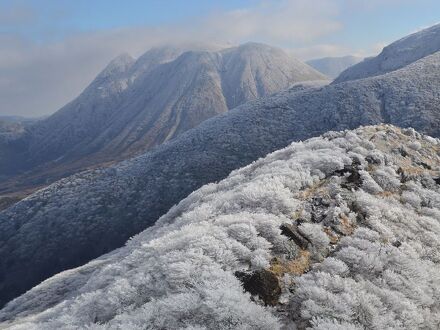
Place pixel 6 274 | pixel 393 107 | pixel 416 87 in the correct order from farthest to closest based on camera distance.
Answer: pixel 416 87
pixel 393 107
pixel 6 274

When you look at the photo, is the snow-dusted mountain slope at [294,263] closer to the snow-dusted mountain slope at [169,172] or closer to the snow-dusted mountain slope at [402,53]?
the snow-dusted mountain slope at [169,172]

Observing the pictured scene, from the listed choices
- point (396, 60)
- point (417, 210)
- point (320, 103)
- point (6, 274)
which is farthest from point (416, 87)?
point (396, 60)

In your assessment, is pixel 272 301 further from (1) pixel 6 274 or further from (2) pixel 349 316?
(1) pixel 6 274

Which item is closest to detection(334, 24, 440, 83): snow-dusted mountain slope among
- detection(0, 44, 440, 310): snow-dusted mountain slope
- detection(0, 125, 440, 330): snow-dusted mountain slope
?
detection(0, 44, 440, 310): snow-dusted mountain slope

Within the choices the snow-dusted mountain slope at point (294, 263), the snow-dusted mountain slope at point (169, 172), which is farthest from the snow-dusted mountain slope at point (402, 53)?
the snow-dusted mountain slope at point (294, 263)

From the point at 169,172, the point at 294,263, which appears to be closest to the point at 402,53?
the point at 169,172

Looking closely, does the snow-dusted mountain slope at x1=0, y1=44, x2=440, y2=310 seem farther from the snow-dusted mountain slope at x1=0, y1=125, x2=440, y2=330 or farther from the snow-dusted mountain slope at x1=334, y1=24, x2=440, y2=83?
the snow-dusted mountain slope at x1=334, y1=24, x2=440, y2=83
